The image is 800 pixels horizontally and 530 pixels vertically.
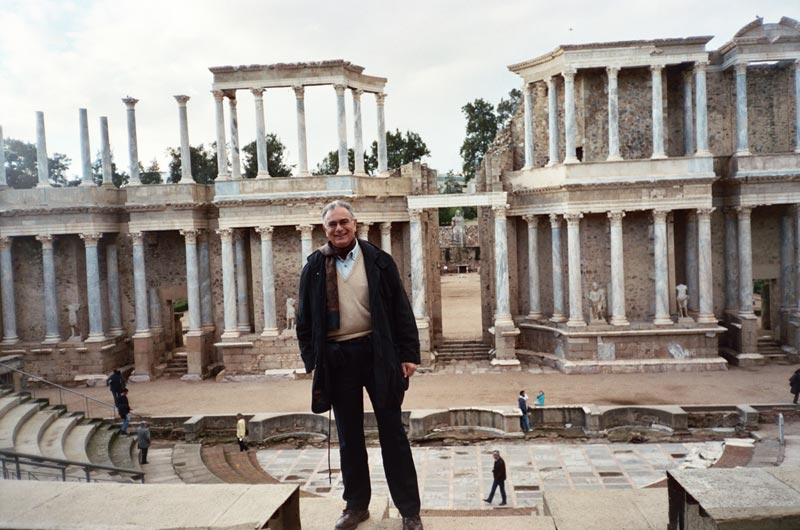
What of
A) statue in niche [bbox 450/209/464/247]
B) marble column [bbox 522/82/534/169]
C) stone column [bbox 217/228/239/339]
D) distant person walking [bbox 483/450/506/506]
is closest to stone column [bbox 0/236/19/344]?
stone column [bbox 217/228/239/339]

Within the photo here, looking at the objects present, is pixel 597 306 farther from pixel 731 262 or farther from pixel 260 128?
pixel 260 128

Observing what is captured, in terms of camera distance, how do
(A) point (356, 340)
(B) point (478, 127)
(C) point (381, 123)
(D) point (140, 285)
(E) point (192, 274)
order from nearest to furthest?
(A) point (356, 340)
(D) point (140, 285)
(E) point (192, 274)
(C) point (381, 123)
(B) point (478, 127)

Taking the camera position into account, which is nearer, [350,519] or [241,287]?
[350,519]

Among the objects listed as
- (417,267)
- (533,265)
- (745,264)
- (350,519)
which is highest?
(417,267)

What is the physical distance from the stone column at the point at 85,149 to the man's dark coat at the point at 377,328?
80.6 feet

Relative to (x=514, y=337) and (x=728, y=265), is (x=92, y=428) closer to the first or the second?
(x=514, y=337)

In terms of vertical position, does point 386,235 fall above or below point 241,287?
above

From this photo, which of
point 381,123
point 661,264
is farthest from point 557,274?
point 381,123

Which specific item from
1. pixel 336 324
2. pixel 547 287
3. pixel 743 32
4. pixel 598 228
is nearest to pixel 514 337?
pixel 547 287

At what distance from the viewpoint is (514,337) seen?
2588 cm

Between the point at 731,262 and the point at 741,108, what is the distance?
19.4 ft

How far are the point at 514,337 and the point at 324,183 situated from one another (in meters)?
9.57

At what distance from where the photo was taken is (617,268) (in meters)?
25.0

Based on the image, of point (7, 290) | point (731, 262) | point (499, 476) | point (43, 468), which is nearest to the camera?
point (43, 468)
